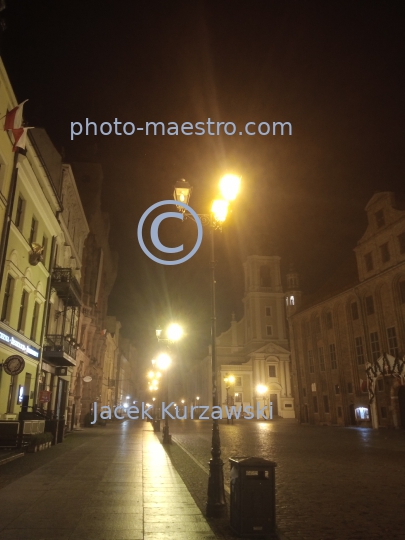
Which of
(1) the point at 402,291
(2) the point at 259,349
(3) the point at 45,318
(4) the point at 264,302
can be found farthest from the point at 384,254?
(4) the point at 264,302

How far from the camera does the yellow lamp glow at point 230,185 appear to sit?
9.98 metres

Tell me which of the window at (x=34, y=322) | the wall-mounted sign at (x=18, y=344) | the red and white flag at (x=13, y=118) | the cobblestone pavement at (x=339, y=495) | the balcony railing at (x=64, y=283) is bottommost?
the cobblestone pavement at (x=339, y=495)

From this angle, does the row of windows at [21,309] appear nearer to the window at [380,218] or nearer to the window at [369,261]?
the window at [369,261]

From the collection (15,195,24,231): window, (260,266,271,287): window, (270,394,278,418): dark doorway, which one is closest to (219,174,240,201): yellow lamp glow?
(15,195,24,231): window

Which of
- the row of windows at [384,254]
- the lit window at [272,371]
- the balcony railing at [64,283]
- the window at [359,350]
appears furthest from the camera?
the lit window at [272,371]

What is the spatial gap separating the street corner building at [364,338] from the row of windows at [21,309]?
28.5 meters

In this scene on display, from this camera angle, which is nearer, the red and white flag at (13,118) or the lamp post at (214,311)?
the lamp post at (214,311)

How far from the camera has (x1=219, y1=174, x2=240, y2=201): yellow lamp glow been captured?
998 centimetres

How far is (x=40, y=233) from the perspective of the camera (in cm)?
2395

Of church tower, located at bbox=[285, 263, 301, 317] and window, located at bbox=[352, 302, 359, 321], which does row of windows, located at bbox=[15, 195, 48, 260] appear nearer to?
window, located at bbox=[352, 302, 359, 321]

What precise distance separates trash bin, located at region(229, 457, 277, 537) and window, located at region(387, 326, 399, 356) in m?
33.6

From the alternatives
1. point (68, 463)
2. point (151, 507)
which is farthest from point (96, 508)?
point (68, 463)

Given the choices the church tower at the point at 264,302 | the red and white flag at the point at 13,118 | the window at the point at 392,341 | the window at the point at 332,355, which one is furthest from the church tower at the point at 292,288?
the red and white flag at the point at 13,118

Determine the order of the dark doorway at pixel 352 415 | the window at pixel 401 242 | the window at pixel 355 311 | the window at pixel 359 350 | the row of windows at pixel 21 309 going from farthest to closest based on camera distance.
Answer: the window at pixel 355 311
the dark doorway at pixel 352 415
the window at pixel 359 350
the window at pixel 401 242
the row of windows at pixel 21 309
